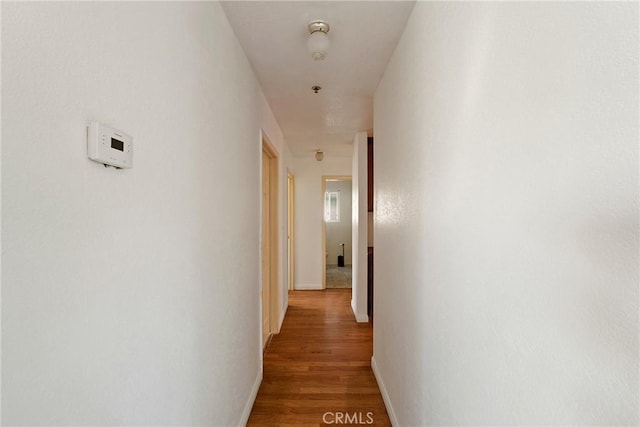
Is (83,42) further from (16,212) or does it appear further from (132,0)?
(16,212)

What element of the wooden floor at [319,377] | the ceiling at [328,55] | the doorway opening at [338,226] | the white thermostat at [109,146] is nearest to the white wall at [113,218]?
the white thermostat at [109,146]

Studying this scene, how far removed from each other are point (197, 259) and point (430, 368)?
1.06 m

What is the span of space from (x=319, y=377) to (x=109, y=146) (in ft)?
7.88

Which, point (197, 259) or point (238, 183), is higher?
point (238, 183)

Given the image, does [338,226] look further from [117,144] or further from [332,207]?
[117,144]

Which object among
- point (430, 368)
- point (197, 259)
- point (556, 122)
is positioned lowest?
point (430, 368)

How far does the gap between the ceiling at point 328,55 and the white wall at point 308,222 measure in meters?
2.09

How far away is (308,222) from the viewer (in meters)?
5.52

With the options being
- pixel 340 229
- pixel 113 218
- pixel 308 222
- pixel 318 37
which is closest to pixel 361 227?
pixel 308 222

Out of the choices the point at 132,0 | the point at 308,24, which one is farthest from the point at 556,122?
the point at 308,24

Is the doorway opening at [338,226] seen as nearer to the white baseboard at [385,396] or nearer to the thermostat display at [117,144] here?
the white baseboard at [385,396]

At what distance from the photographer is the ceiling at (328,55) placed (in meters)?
1.51

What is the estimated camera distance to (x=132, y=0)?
2.64 feet

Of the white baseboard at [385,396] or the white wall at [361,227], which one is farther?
the white wall at [361,227]
